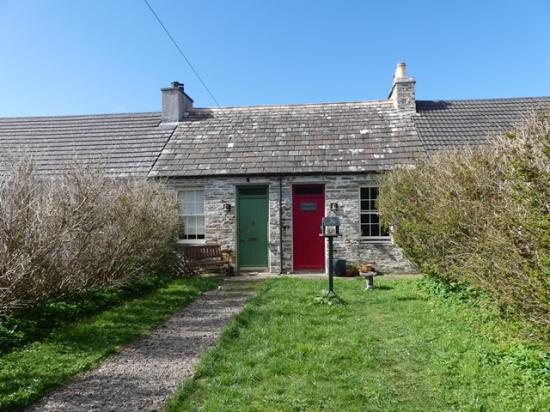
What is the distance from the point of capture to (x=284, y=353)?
5570 millimetres

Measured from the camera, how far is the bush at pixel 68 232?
6.05 metres

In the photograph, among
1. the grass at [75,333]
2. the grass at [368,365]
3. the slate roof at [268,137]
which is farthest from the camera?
the slate roof at [268,137]

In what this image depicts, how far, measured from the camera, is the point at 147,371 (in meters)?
5.13

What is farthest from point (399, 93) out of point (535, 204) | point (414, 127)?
point (535, 204)

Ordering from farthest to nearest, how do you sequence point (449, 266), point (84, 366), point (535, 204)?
point (449, 266) → point (84, 366) → point (535, 204)

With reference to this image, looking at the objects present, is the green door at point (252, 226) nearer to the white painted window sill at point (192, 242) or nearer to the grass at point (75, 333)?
the white painted window sill at point (192, 242)

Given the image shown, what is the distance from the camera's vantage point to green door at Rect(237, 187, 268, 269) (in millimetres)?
13734

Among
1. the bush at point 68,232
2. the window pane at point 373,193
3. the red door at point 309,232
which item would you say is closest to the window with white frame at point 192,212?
the bush at point 68,232

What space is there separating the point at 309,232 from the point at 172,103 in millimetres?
7947

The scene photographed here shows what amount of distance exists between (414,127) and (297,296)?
8713 mm

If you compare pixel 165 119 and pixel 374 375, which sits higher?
pixel 165 119

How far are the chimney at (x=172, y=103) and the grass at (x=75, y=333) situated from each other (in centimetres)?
856

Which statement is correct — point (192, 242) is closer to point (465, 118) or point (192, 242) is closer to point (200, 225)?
point (200, 225)

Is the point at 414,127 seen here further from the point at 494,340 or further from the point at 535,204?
the point at 535,204
